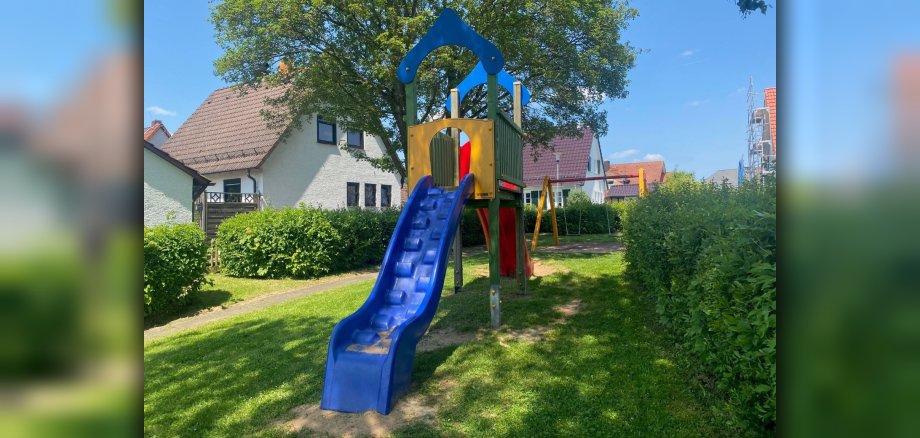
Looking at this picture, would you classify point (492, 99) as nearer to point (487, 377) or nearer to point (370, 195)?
point (487, 377)

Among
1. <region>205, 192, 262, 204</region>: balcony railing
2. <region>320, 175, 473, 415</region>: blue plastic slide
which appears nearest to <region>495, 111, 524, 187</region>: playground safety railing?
<region>320, 175, 473, 415</region>: blue plastic slide

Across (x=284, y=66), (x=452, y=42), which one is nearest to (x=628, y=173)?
(x=284, y=66)

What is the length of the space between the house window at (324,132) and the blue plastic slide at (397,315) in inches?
662

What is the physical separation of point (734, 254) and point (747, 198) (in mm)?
939

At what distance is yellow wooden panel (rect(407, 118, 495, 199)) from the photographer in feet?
22.8

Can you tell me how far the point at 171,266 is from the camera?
804 centimetres

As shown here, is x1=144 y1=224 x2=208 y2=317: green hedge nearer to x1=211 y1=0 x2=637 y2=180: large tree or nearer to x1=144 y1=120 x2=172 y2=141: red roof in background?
x1=144 y1=120 x2=172 y2=141: red roof in background

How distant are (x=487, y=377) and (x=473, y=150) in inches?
137

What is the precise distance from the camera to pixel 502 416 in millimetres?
3766

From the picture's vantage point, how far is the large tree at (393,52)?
1255cm

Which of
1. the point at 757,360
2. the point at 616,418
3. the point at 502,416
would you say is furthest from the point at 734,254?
the point at 502,416

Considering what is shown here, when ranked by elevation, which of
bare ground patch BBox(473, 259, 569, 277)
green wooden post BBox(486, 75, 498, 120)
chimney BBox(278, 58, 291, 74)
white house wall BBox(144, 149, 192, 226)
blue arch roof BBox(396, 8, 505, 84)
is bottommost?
bare ground patch BBox(473, 259, 569, 277)

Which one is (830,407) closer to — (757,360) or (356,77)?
(757,360)

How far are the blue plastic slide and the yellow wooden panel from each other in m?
0.22
